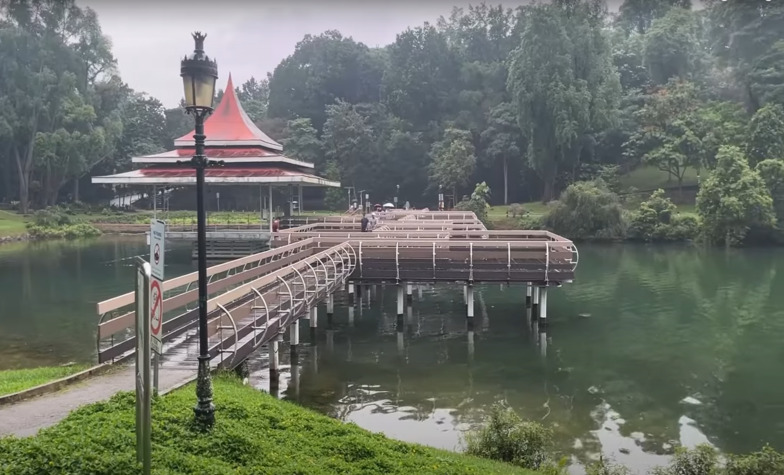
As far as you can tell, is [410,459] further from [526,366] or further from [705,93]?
[705,93]

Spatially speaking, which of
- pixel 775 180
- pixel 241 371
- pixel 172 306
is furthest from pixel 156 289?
pixel 775 180

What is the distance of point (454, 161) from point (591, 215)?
1660cm

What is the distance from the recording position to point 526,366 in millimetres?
17219

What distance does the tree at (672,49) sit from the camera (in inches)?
2633

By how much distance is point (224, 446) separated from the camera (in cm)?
715

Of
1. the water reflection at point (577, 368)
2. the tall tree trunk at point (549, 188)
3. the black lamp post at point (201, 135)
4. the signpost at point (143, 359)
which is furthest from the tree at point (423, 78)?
the signpost at point (143, 359)

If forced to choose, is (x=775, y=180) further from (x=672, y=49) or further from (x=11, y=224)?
(x=11, y=224)

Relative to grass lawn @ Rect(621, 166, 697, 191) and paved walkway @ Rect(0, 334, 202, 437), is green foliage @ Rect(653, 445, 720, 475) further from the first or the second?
grass lawn @ Rect(621, 166, 697, 191)

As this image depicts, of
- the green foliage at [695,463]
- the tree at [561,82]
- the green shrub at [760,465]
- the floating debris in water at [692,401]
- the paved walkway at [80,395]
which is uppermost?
the tree at [561,82]

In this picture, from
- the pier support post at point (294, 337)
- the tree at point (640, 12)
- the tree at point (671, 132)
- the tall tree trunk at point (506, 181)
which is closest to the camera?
the pier support post at point (294, 337)

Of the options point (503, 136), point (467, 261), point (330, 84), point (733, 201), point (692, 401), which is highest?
point (330, 84)

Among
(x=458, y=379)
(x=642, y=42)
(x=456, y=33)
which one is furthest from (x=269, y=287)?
(x=456, y=33)

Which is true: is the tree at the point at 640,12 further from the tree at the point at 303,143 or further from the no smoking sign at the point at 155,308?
the no smoking sign at the point at 155,308

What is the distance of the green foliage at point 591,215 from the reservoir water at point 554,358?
1831cm
